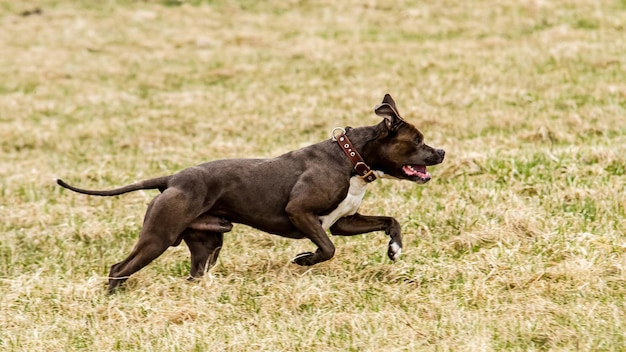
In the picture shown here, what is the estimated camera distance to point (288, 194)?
21.1 ft

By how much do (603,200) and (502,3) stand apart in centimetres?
1288

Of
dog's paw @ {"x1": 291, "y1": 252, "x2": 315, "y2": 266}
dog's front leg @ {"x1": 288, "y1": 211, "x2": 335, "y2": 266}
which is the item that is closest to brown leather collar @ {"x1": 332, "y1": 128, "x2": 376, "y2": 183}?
dog's front leg @ {"x1": 288, "y1": 211, "x2": 335, "y2": 266}

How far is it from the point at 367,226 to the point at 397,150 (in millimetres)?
629

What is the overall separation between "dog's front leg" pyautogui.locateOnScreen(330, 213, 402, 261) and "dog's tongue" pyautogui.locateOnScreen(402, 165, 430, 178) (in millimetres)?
389

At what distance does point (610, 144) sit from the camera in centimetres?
979

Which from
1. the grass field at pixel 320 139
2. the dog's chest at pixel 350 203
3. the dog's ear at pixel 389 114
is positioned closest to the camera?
the grass field at pixel 320 139

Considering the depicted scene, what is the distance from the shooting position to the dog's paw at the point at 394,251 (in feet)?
21.4

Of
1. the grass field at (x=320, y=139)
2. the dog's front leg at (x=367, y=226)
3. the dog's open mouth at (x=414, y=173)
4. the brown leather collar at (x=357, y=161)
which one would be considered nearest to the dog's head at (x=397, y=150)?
the dog's open mouth at (x=414, y=173)

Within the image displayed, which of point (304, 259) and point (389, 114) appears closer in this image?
point (389, 114)

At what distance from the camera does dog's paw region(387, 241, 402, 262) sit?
257 inches

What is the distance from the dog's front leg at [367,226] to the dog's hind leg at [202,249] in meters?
0.88

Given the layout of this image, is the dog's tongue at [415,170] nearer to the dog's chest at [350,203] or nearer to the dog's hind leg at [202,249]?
the dog's chest at [350,203]

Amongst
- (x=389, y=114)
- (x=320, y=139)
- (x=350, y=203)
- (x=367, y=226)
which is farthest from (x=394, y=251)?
(x=320, y=139)

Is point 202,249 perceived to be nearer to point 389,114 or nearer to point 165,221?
point 165,221
